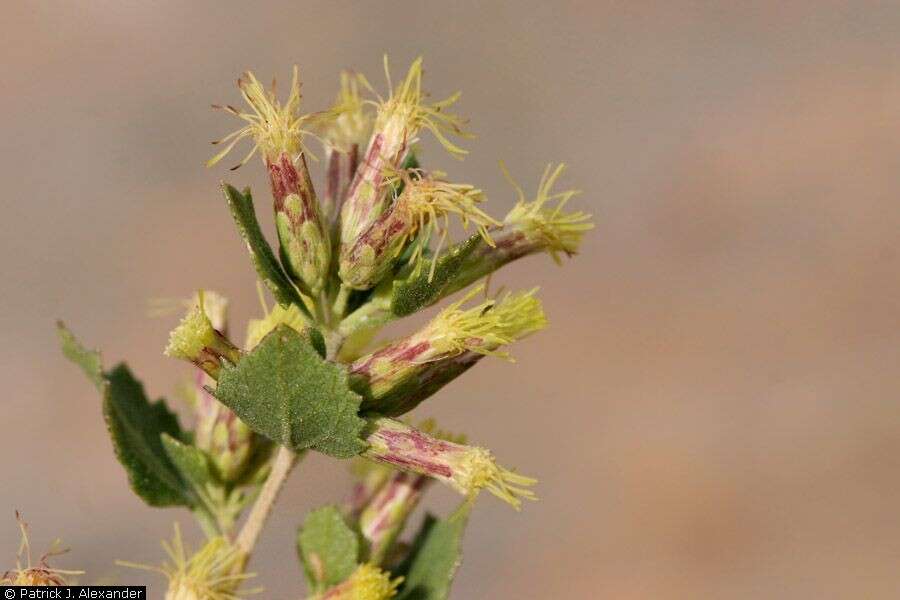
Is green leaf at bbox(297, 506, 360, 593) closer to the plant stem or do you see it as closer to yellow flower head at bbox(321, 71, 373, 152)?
the plant stem

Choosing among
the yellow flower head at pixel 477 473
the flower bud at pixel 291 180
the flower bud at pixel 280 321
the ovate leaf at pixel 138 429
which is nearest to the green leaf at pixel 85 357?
the ovate leaf at pixel 138 429

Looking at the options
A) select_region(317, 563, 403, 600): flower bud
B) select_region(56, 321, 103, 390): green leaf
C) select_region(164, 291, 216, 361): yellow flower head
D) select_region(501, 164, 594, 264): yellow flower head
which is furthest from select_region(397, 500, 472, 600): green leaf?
select_region(56, 321, 103, 390): green leaf

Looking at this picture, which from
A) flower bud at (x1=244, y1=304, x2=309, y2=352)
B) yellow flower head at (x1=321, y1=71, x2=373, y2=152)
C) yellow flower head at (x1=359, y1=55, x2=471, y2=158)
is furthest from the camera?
yellow flower head at (x1=321, y1=71, x2=373, y2=152)

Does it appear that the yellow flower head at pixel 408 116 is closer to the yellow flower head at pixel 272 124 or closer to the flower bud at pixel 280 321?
Result: the yellow flower head at pixel 272 124

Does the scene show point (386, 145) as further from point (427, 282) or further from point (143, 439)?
point (143, 439)

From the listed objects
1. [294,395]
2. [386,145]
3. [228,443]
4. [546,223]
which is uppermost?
[546,223]

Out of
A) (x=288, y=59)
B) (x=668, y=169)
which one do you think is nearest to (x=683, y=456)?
(x=668, y=169)

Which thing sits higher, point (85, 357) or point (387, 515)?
point (387, 515)

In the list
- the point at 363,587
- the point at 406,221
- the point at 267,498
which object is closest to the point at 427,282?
the point at 406,221
